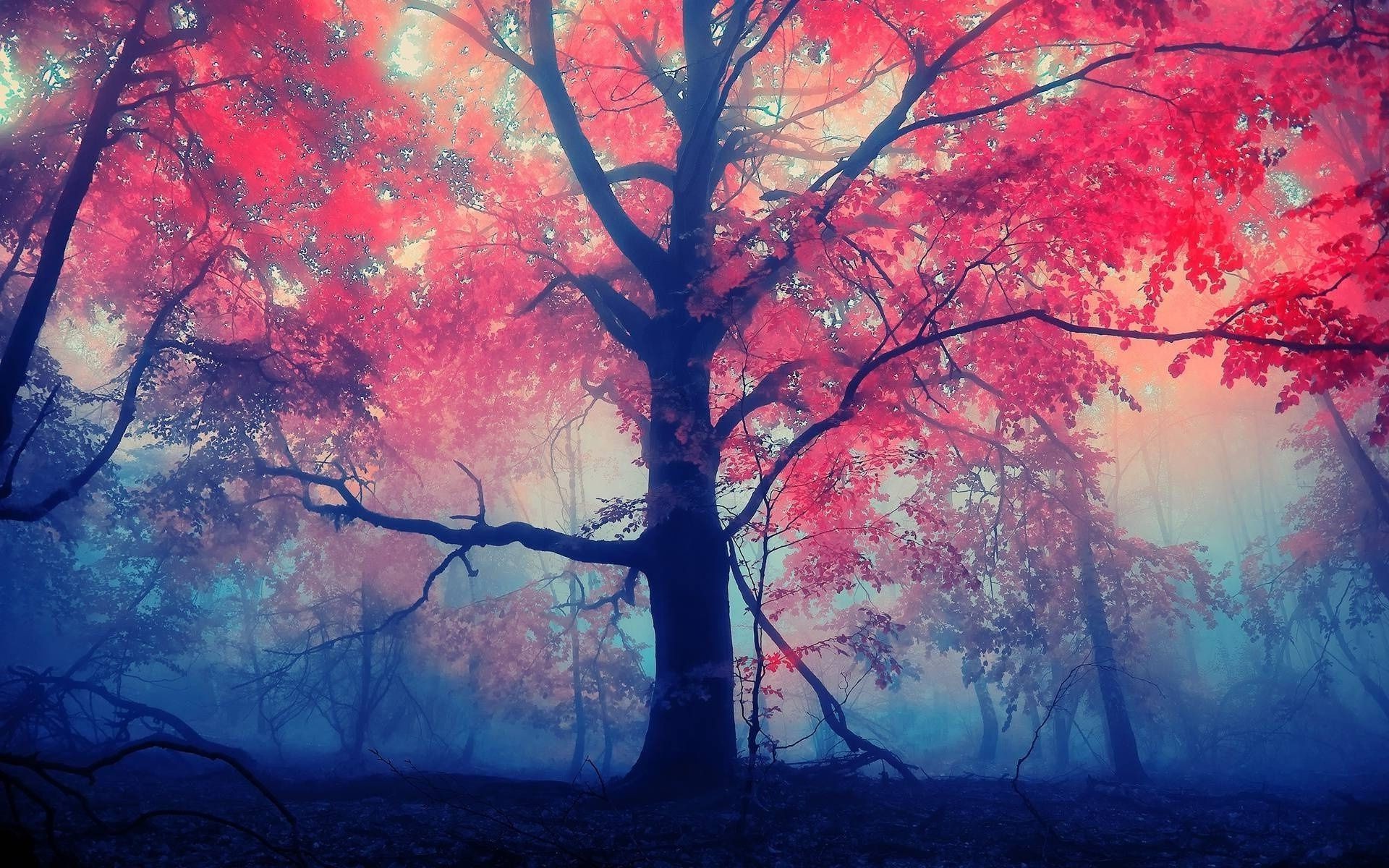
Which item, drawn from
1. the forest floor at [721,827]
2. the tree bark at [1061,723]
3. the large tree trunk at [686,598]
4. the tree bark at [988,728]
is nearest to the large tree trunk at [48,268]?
the forest floor at [721,827]

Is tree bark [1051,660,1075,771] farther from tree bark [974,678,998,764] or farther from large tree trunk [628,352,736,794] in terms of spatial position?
large tree trunk [628,352,736,794]

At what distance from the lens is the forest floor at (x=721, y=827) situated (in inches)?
214

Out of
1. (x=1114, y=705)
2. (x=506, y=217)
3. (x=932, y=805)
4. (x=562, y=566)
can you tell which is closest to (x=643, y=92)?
(x=506, y=217)

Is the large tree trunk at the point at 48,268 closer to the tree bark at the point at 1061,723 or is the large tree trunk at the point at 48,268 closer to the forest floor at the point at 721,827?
the forest floor at the point at 721,827

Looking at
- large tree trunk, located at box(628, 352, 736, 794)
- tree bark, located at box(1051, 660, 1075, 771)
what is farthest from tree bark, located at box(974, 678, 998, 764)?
large tree trunk, located at box(628, 352, 736, 794)

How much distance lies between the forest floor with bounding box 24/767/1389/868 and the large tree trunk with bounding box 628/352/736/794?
2.06 feet

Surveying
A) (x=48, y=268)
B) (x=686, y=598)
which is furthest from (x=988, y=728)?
(x=48, y=268)

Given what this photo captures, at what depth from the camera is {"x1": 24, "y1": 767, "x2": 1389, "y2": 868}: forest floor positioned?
5441 mm

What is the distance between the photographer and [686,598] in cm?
886

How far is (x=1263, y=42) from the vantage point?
27.5 feet

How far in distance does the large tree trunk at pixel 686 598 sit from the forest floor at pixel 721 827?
0.63 metres

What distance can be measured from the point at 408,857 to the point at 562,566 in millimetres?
31015

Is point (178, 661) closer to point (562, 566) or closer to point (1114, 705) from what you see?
point (562, 566)

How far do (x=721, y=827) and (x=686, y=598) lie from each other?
8.97ft
